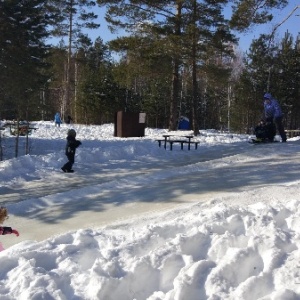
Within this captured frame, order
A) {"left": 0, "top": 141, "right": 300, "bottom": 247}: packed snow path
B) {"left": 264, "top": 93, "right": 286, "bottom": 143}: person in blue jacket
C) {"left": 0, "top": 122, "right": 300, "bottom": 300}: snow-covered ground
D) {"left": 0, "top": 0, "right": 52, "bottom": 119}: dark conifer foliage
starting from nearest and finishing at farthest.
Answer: {"left": 0, "top": 122, "right": 300, "bottom": 300}: snow-covered ground, {"left": 0, "top": 141, "right": 300, "bottom": 247}: packed snow path, {"left": 264, "top": 93, "right": 286, "bottom": 143}: person in blue jacket, {"left": 0, "top": 0, "right": 52, "bottom": 119}: dark conifer foliage

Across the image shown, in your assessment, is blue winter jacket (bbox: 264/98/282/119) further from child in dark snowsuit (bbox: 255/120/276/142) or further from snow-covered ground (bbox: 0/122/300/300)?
snow-covered ground (bbox: 0/122/300/300)

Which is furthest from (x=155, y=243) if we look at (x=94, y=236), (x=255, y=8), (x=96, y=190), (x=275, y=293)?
(x=255, y=8)

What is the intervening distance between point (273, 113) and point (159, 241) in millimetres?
11828

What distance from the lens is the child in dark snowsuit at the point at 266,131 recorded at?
51.4ft

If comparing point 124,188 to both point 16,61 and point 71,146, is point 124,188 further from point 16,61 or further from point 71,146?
point 16,61

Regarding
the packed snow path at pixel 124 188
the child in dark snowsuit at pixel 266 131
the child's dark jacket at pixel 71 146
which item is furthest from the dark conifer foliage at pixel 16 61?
the child in dark snowsuit at pixel 266 131

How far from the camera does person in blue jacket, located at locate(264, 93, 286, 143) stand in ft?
50.8

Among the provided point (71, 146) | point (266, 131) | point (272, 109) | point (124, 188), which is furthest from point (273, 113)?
point (124, 188)

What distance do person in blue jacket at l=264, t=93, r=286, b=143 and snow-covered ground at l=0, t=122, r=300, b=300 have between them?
616 centimetres

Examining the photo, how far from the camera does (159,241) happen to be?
4918 mm

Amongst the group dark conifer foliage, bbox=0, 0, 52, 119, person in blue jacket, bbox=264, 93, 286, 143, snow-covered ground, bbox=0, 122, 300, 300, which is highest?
dark conifer foliage, bbox=0, 0, 52, 119

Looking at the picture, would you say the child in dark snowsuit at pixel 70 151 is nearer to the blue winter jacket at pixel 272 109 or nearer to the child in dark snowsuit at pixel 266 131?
the child in dark snowsuit at pixel 266 131

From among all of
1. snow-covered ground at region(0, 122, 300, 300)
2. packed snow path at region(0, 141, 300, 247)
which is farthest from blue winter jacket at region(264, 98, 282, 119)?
snow-covered ground at region(0, 122, 300, 300)

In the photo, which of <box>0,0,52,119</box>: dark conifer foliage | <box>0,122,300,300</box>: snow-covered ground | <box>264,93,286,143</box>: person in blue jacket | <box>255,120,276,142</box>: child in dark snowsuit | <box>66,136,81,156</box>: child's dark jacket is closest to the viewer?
<box>0,122,300,300</box>: snow-covered ground
